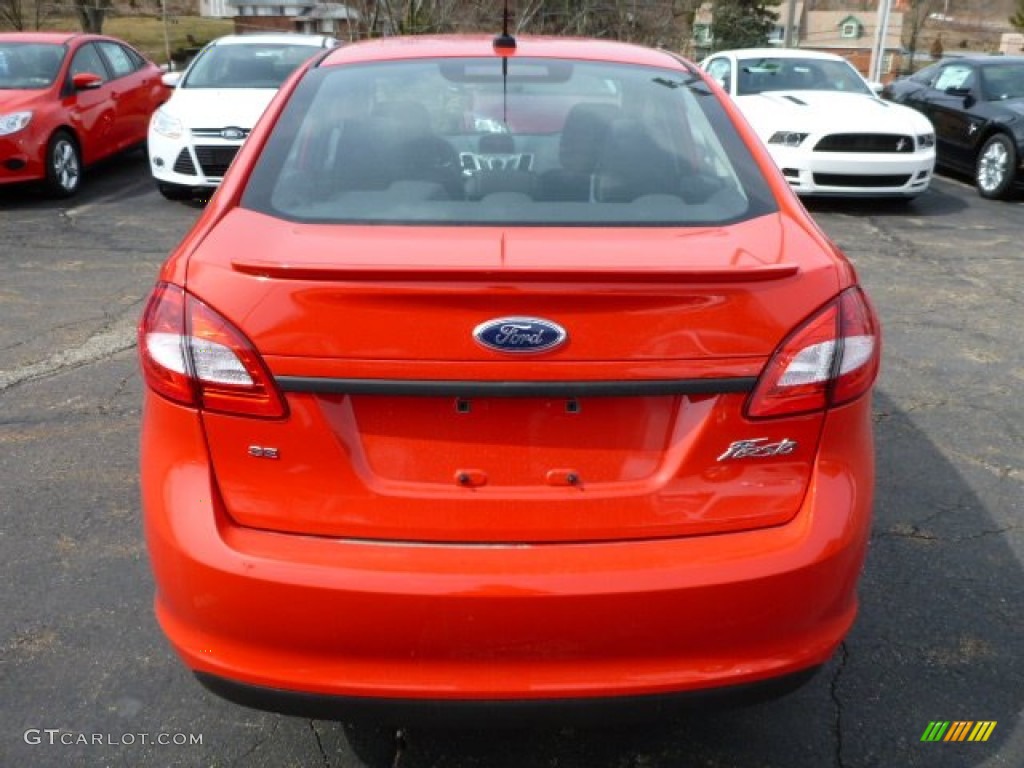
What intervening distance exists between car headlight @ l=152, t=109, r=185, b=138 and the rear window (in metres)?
6.73

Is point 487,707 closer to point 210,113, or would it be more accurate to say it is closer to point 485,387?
point 485,387

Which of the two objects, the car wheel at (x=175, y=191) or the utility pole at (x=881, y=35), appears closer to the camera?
the car wheel at (x=175, y=191)

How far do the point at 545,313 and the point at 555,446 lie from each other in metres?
0.27

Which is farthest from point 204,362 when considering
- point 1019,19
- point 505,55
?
point 1019,19

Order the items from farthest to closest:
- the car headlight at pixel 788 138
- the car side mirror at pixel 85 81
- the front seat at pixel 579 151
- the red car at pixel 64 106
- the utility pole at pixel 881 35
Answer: the utility pole at pixel 881 35, the car side mirror at pixel 85 81, the car headlight at pixel 788 138, the red car at pixel 64 106, the front seat at pixel 579 151

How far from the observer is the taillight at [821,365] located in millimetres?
1995

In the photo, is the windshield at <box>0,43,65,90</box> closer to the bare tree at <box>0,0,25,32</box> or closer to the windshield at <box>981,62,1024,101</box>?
the windshield at <box>981,62,1024,101</box>

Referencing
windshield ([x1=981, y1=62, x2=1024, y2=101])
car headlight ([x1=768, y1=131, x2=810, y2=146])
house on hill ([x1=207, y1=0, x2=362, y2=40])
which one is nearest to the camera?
car headlight ([x1=768, y1=131, x2=810, y2=146])

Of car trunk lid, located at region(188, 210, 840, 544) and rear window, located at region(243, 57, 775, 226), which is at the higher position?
rear window, located at region(243, 57, 775, 226)

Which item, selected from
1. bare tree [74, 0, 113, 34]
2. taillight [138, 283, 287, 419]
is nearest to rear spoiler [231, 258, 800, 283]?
taillight [138, 283, 287, 419]

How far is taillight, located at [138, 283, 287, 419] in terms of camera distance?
1964mm

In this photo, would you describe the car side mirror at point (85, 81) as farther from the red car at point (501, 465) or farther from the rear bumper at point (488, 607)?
the rear bumper at point (488, 607)

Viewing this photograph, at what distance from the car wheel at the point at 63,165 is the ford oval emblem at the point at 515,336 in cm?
891

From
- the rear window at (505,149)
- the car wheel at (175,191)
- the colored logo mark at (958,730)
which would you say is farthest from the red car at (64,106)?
the colored logo mark at (958,730)
